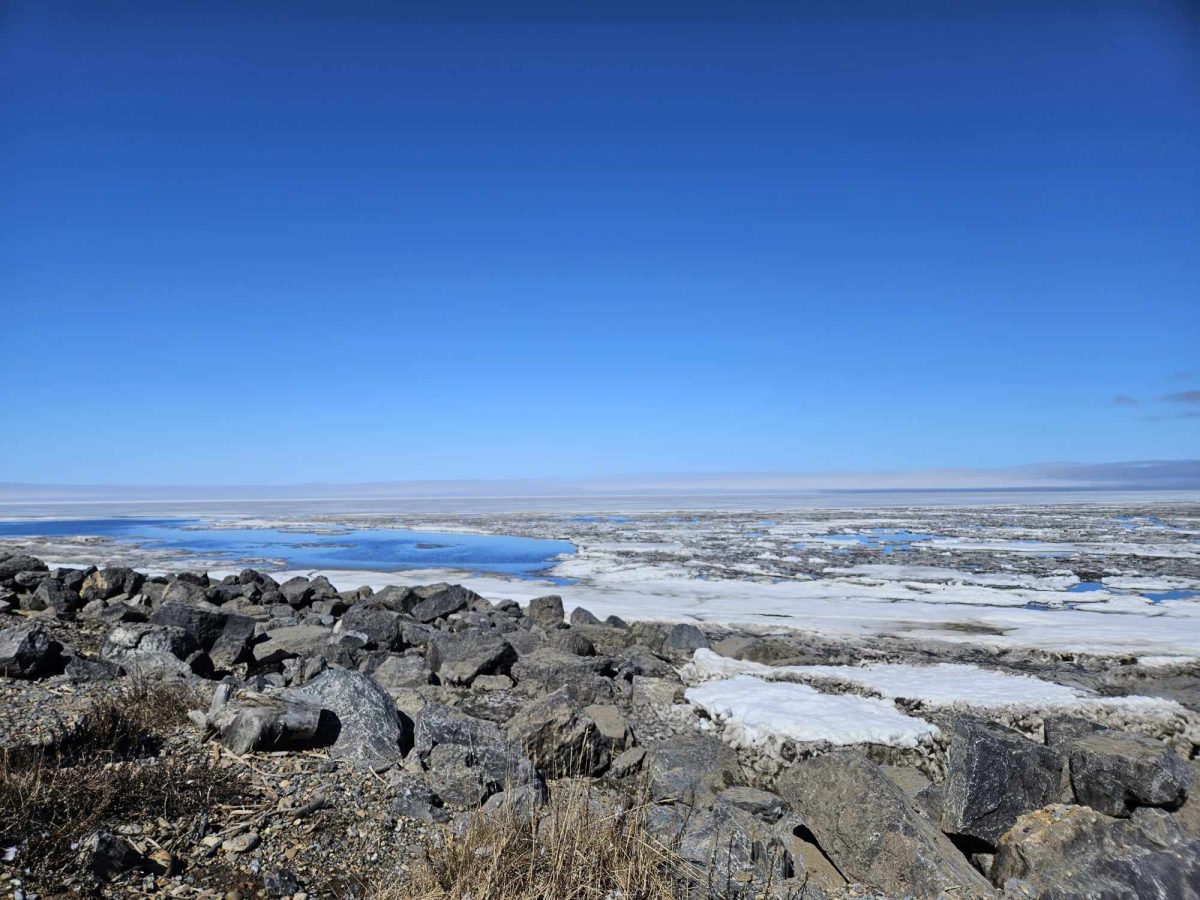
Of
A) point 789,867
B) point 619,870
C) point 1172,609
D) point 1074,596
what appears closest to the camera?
point 619,870

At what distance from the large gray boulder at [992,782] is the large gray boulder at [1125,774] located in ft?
0.59

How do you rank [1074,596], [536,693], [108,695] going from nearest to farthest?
[108,695]
[536,693]
[1074,596]

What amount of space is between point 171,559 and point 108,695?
61.1 ft

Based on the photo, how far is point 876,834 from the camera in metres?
4.32

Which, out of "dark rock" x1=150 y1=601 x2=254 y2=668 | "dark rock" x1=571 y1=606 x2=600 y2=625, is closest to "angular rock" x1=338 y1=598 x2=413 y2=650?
"dark rock" x1=150 y1=601 x2=254 y2=668

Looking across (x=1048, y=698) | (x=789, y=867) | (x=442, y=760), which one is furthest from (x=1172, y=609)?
(x=442, y=760)

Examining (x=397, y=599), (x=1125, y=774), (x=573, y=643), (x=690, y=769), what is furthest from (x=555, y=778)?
(x=397, y=599)

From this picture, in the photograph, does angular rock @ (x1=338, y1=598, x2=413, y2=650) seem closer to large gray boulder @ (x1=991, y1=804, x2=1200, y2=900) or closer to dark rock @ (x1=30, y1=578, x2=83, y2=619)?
dark rock @ (x1=30, y1=578, x2=83, y2=619)

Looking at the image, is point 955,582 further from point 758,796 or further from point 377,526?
point 377,526

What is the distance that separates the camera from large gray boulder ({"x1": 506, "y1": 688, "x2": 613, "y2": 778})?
18.0ft

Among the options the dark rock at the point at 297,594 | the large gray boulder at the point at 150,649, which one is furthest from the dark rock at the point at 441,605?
the large gray boulder at the point at 150,649

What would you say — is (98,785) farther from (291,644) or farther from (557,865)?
(291,644)

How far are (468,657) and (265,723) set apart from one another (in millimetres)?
3497

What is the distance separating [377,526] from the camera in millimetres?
39031
